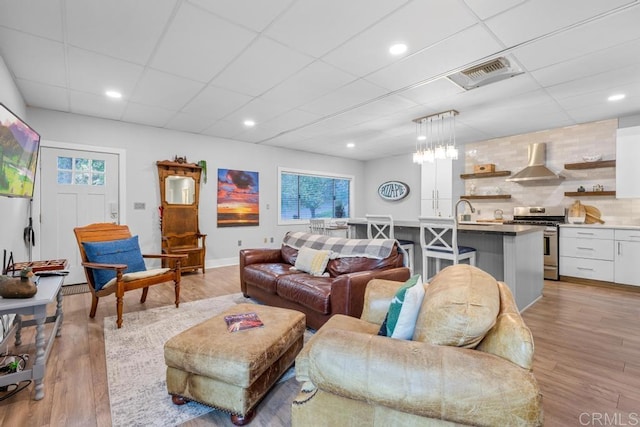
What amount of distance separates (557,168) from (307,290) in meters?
5.10

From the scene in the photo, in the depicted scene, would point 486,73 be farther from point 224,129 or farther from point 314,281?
point 224,129

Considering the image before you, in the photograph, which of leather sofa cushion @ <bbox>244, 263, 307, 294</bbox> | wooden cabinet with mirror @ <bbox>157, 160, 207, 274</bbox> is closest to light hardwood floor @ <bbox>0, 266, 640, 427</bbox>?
leather sofa cushion @ <bbox>244, 263, 307, 294</bbox>

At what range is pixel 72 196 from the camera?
4.40 meters

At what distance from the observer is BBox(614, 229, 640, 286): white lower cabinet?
13.5 feet

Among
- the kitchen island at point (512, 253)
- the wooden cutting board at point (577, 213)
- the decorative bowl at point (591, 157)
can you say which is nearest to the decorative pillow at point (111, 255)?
the kitchen island at point (512, 253)

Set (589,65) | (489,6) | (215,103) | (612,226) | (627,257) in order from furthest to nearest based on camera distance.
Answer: (612,226) < (627,257) < (215,103) < (589,65) < (489,6)

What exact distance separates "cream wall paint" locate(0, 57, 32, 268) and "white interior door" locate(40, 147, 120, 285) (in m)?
0.52

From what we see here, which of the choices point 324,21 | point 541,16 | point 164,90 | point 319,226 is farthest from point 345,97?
point 319,226

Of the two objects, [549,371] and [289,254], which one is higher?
[289,254]

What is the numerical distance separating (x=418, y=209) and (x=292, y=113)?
4.24 meters

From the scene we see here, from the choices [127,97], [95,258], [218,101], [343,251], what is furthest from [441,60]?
[95,258]

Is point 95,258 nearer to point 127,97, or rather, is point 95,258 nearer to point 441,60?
point 127,97

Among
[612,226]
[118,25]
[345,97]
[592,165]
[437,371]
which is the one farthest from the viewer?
[592,165]

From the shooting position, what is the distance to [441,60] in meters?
2.81
